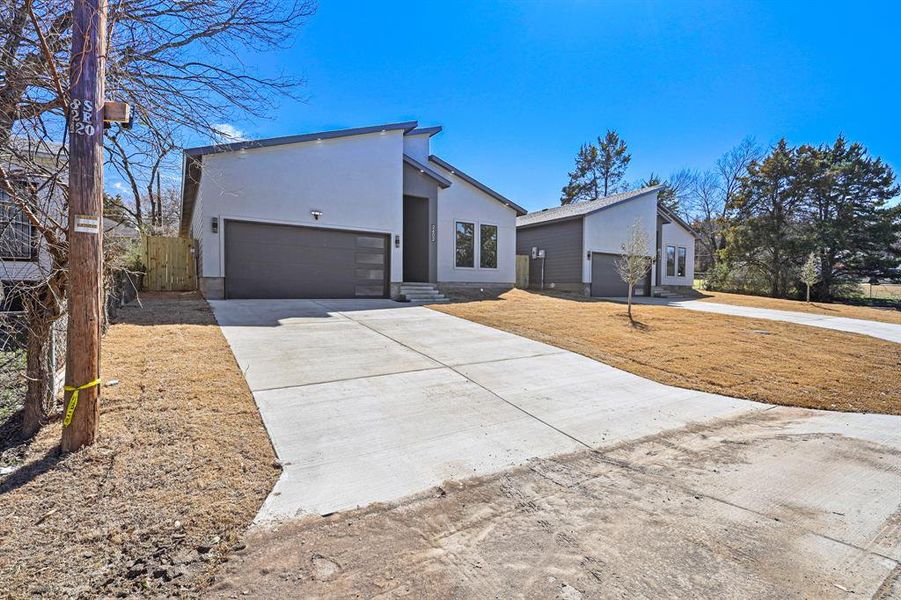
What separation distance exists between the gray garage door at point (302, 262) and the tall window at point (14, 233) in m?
7.15

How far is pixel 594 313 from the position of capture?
A: 11477 mm

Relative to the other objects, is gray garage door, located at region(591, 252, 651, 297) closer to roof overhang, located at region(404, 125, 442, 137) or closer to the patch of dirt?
roof overhang, located at region(404, 125, 442, 137)

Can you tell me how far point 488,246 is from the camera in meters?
17.0

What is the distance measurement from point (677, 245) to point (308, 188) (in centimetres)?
2180

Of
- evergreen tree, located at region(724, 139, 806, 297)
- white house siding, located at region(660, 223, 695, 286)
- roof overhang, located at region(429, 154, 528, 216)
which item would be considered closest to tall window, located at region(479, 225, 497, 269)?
roof overhang, located at region(429, 154, 528, 216)

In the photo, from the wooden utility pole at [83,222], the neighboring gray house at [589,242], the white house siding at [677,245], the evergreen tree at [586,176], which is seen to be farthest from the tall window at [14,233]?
the evergreen tree at [586,176]

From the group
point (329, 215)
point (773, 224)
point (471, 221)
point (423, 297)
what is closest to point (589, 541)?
point (423, 297)

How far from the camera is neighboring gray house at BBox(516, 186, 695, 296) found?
18.8m

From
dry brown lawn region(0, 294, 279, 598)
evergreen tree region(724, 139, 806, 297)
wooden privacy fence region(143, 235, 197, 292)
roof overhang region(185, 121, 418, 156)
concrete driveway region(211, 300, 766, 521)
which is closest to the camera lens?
dry brown lawn region(0, 294, 279, 598)

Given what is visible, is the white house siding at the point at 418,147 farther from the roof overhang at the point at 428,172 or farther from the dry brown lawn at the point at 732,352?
the dry brown lawn at the point at 732,352

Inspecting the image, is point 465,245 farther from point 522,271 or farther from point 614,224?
point 614,224

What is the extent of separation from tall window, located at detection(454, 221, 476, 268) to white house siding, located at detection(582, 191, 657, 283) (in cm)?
569

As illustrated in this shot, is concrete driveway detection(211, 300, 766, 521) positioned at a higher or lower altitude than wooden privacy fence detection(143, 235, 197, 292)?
lower

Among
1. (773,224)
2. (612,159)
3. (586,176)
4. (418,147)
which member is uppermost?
(612,159)
